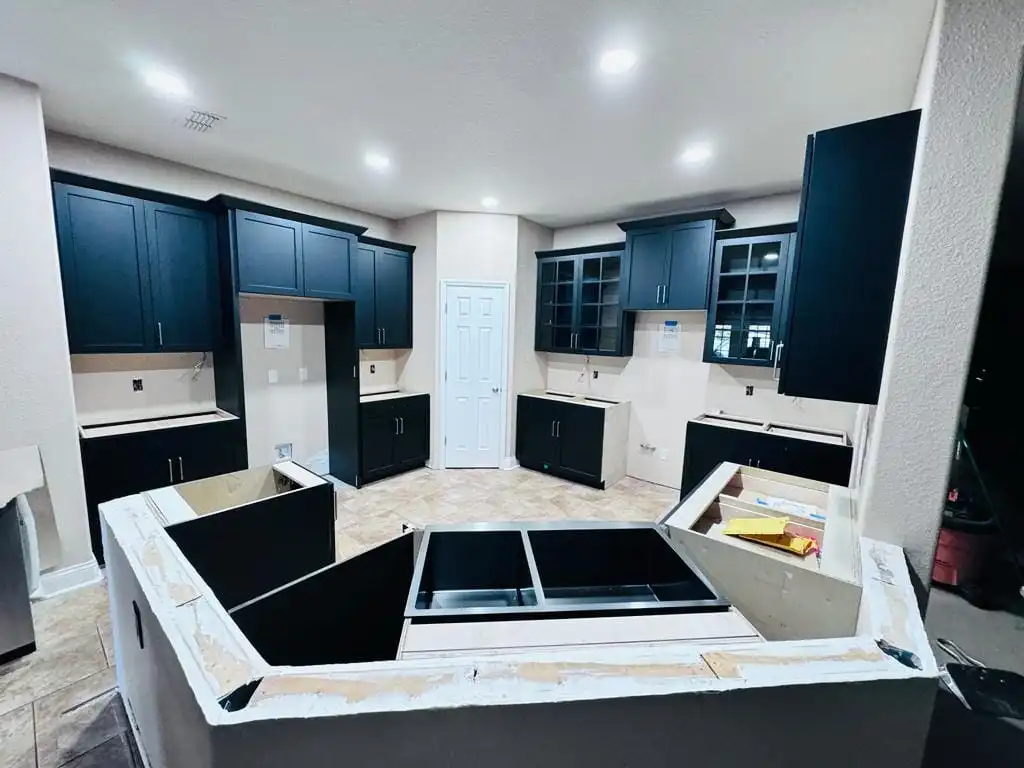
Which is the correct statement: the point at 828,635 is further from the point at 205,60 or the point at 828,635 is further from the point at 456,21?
the point at 205,60

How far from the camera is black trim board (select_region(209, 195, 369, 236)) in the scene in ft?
10.00

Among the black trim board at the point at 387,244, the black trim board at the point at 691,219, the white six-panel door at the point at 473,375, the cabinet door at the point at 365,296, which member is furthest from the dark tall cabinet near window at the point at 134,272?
the black trim board at the point at 691,219

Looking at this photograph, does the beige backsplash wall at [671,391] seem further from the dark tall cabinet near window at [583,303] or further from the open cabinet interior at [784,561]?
the open cabinet interior at [784,561]

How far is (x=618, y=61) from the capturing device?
6.14 feet

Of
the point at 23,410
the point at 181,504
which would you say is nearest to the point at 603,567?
the point at 181,504

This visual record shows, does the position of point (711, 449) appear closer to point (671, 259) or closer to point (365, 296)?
point (671, 259)

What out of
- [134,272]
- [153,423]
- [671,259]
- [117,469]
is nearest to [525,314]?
[671,259]

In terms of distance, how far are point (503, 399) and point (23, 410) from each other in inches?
136

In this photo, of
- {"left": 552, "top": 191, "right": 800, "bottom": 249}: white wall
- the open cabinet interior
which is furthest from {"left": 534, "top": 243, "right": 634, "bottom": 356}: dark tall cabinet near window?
the open cabinet interior

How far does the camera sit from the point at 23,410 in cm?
225

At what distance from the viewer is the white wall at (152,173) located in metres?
2.70

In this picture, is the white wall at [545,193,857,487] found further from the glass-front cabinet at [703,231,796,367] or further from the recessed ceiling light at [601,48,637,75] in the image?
the recessed ceiling light at [601,48,637,75]

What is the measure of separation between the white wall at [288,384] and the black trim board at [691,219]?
3216mm

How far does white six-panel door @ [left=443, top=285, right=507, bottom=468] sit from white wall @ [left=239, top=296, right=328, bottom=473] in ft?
4.17
